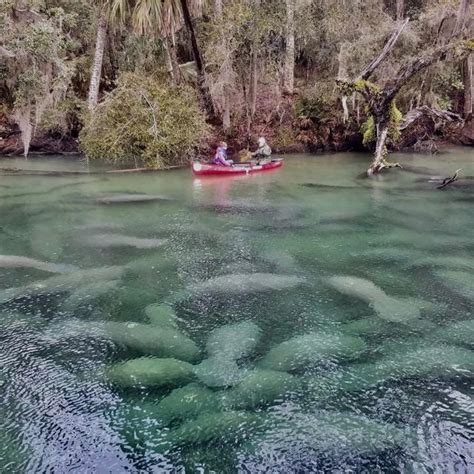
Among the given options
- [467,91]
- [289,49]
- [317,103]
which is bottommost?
[317,103]

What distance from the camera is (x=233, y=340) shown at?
559 centimetres

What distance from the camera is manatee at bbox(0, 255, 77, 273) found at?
307 inches

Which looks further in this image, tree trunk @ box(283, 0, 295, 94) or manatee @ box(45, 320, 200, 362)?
tree trunk @ box(283, 0, 295, 94)

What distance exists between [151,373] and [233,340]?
3.29 ft

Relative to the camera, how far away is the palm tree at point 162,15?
16672 millimetres

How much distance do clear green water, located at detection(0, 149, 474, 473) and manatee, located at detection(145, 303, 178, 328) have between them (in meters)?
0.03

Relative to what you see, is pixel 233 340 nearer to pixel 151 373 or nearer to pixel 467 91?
pixel 151 373

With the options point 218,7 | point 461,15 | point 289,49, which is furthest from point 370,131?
point 218,7

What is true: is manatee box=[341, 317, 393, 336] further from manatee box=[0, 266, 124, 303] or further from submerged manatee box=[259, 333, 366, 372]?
manatee box=[0, 266, 124, 303]

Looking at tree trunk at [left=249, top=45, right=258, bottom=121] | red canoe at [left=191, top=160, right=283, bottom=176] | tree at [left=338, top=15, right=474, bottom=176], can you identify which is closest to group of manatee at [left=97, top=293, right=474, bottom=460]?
red canoe at [left=191, top=160, right=283, bottom=176]

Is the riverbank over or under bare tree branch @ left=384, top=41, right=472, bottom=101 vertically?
under

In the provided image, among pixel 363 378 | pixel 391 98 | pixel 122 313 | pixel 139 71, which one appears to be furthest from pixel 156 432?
pixel 139 71

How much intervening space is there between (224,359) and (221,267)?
9.25 feet

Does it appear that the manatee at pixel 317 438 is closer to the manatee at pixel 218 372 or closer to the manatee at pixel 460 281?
the manatee at pixel 218 372
